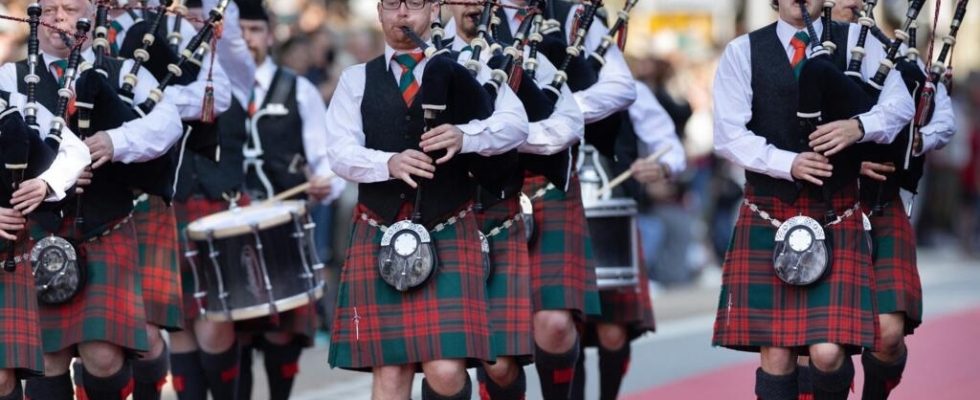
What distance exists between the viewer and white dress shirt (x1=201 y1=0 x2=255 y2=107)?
26.7 ft

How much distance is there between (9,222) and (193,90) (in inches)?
61.8

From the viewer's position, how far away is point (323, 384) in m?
9.68

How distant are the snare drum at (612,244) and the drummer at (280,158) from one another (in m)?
1.11

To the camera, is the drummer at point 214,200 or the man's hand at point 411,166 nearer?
the man's hand at point 411,166

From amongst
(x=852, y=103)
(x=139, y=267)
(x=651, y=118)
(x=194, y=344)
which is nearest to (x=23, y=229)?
(x=139, y=267)

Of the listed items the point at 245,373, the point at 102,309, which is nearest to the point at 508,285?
the point at 102,309

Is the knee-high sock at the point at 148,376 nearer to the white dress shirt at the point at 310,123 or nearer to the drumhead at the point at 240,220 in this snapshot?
the drumhead at the point at 240,220

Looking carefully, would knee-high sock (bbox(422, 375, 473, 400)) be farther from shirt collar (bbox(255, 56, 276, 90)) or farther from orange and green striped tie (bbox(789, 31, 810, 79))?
shirt collar (bbox(255, 56, 276, 90))

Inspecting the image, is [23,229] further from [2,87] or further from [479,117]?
[479,117]

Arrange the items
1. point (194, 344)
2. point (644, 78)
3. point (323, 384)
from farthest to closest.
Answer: point (644, 78) → point (323, 384) → point (194, 344)

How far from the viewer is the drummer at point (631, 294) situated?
8117mm

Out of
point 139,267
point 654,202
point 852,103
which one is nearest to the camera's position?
point 852,103

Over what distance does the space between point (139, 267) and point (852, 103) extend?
2592mm

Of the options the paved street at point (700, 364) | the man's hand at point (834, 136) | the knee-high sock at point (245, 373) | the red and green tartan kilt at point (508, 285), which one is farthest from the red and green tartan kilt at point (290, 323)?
the man's hand at point (834, 136)
